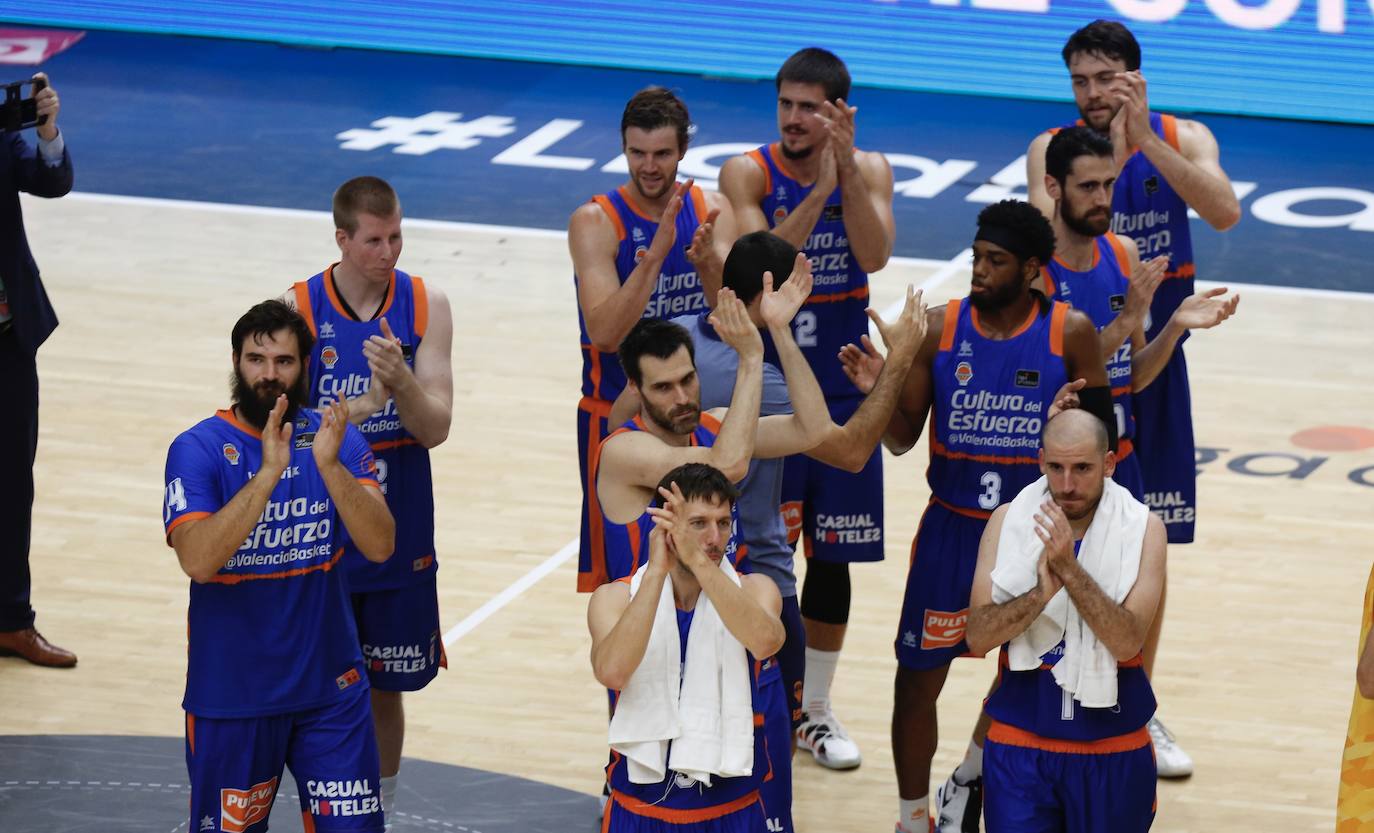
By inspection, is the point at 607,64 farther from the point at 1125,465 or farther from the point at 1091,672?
the point at 1091,672

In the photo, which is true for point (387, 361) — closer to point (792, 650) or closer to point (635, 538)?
point (635, 538)

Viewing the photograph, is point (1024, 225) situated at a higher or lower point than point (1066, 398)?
higher

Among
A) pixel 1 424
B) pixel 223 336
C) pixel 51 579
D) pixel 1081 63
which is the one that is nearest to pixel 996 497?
pixel 1081 63

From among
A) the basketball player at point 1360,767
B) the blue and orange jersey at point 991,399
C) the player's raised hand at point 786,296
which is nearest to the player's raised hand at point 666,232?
the player's raised hand at point 786,296

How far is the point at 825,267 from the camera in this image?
7840 millimetres

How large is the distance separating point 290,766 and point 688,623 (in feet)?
4.35

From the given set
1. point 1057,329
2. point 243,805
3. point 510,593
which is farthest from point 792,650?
point 510,593

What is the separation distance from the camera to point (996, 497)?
6.73 m


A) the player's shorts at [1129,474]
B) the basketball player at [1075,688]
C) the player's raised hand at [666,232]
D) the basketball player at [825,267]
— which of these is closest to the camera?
the basketball player at [1075,688]

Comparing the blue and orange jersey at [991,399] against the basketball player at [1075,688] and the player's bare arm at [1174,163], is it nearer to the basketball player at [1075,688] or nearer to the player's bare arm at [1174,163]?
the basketball player at [1075,688]

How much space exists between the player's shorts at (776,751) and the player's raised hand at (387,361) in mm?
1532

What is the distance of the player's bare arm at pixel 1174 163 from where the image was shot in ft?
25.3

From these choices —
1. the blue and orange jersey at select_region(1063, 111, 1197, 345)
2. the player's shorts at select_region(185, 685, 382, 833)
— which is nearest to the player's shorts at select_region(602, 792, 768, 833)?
the player's shorts at select_region(185, 685, 382, 833)

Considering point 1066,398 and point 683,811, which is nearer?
point 683,811
